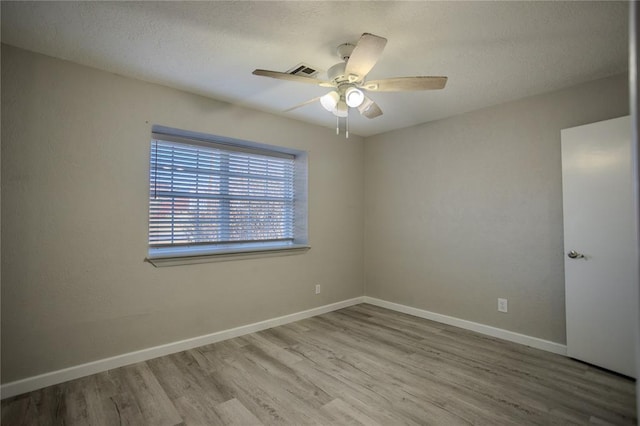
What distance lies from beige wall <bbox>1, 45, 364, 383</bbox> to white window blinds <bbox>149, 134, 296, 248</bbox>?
0.78 ft

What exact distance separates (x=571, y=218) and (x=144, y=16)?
3.51 m

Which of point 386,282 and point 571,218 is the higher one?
point 571,218

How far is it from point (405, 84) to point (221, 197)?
7.17 ft

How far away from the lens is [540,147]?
2.99 metres

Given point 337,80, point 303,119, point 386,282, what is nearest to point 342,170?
point 303,119

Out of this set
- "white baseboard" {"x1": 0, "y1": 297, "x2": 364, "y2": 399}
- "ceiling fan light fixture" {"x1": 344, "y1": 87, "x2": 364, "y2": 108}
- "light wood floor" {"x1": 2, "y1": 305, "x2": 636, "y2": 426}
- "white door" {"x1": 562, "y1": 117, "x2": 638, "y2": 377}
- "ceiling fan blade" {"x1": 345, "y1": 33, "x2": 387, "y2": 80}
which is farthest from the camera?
"white door" {"x1": 562, "y1": 117, "x2": 638, "y2": 377}

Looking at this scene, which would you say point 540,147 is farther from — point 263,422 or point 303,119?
point 263,422

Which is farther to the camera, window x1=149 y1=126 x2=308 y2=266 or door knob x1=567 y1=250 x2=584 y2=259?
window x1=149 y1=126 x2=308 y2=266

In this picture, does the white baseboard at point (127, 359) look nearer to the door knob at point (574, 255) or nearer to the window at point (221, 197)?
the window at point (221, 197)

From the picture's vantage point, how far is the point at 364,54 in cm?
181

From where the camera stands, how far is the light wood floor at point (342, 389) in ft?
6.37

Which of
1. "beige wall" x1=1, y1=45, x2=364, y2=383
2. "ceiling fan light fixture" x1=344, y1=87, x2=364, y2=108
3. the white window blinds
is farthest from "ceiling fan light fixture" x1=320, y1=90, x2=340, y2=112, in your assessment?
the white window blinds

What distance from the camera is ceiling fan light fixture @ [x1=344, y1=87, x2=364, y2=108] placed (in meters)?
2.07

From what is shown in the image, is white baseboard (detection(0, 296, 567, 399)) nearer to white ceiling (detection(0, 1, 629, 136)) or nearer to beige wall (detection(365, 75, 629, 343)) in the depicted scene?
beige wall (detection(365, 75, 629, 343))
